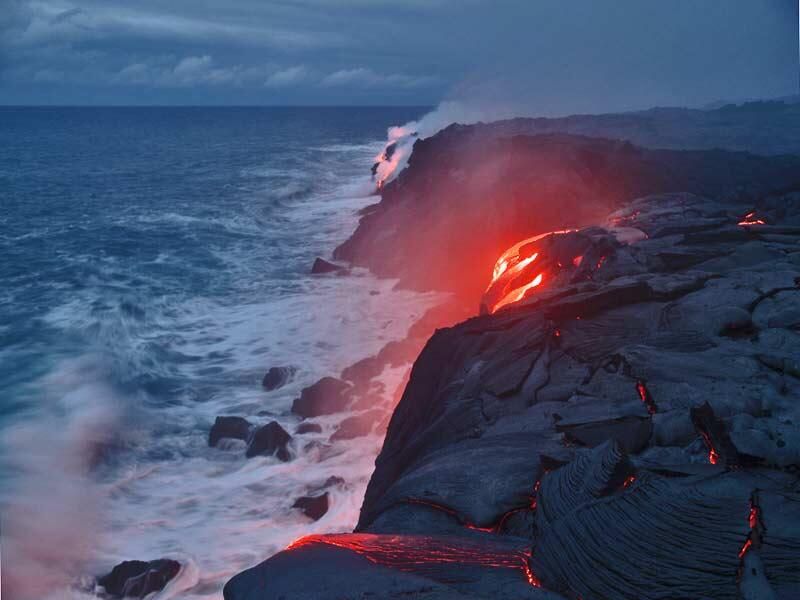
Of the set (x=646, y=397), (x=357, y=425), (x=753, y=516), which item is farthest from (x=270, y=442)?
(x=753, y=516)

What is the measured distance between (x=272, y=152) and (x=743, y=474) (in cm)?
7759

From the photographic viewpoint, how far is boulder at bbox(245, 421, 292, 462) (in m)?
12.9

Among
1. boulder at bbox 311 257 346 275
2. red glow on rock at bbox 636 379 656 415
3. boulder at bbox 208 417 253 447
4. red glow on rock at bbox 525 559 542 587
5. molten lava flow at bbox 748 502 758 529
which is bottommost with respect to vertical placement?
boulder at bbox 208 417 253 447

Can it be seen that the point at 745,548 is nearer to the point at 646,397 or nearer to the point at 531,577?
the point at 531,577

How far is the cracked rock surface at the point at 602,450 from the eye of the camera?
3.61 meters

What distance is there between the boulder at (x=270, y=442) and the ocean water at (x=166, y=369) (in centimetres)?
28

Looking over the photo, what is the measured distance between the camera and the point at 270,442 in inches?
513

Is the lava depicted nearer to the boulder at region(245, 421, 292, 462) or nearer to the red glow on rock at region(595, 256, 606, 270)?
the red glow on rock at region(595, 256, 606, 270)

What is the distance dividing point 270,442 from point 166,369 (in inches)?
263

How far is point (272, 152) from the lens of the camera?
76.1 m

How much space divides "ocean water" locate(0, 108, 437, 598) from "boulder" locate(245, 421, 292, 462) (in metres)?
0.28

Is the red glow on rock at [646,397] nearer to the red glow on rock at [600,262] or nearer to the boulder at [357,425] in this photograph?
the red glow on rock at [600,262]

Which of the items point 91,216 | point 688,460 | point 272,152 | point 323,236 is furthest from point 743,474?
point 272,152

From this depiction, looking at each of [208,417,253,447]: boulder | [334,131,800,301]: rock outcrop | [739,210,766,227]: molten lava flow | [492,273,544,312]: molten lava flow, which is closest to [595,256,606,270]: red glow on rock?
[492,273,544,312]: molten lava flow
